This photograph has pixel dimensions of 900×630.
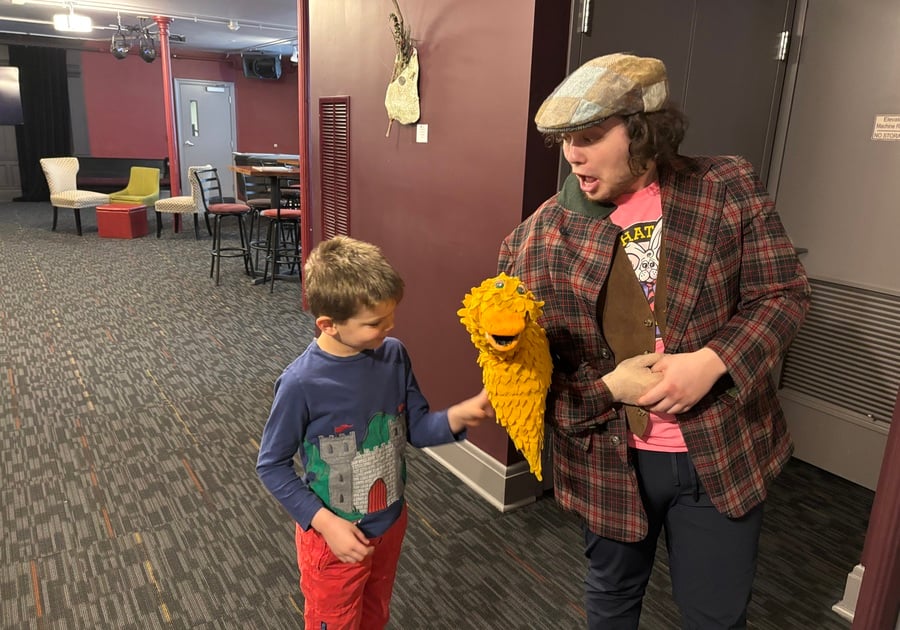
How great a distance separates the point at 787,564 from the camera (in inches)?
83.6

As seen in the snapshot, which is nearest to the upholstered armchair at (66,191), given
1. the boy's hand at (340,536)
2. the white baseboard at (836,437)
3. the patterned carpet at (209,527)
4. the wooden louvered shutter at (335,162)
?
the patterned carpet at (209,527)

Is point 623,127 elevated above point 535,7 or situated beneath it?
situated beneath

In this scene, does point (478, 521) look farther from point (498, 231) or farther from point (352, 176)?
point (352, 176)

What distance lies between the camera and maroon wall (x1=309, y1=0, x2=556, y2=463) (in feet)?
7.05

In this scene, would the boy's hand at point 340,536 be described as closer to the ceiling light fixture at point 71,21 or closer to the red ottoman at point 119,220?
the red ottoman at point 119,220

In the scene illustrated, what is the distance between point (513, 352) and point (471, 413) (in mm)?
205

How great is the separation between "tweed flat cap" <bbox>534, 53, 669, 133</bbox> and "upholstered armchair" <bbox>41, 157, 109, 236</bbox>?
8166 millimetres

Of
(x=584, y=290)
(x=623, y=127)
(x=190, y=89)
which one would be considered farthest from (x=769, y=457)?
(x=190, y=89)

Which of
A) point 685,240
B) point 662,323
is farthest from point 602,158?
point 662,323

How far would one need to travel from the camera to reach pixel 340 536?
1155 mm

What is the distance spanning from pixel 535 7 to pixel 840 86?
1287 mm

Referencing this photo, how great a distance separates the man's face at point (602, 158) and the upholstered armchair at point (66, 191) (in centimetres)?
815

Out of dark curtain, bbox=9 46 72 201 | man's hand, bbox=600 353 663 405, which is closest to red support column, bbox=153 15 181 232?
dark curtain, bbox=9 46 72 201

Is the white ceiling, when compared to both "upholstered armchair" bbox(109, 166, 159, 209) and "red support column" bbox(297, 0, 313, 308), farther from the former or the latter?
"red support column" bbox(297, 0, 313, 308)
